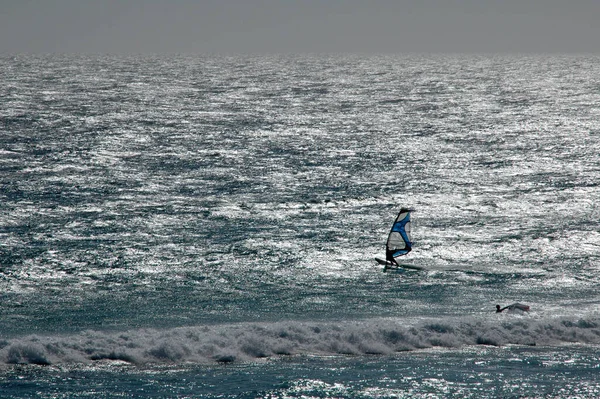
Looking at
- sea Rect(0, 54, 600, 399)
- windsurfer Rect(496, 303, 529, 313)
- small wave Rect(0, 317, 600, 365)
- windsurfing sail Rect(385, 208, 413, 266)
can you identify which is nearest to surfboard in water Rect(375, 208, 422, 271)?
windsurfing sail Rect(385, 208, 413, 266)

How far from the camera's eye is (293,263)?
3841 cm

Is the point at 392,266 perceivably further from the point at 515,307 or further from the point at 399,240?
the point at 515,307

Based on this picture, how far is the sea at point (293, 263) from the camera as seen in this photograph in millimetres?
25453

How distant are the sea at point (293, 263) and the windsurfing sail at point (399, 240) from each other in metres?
0.95

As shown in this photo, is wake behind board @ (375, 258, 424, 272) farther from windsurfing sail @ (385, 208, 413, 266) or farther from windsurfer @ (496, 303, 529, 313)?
windsurfer @ (496, 303, 529, 313)

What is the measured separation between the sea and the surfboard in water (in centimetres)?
79

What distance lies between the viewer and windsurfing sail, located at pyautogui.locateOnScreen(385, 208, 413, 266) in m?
38.9

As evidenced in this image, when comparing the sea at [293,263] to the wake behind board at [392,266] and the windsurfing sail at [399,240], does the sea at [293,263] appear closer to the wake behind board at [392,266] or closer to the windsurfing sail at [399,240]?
the wake behind board at [392,266]

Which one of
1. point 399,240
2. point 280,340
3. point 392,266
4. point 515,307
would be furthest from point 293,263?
point 515,307

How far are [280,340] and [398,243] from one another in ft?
43.3

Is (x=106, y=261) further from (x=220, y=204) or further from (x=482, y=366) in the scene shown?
(x=482, y=366)

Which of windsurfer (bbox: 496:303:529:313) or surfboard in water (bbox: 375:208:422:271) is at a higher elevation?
surfboard in water (bbox: 375:208:422:271)

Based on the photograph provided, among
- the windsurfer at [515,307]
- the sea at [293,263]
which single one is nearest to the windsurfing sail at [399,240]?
the sea at [293,263]

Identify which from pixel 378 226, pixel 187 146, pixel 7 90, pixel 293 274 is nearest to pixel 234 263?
pixel 293 274
